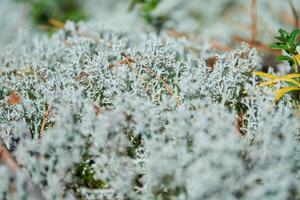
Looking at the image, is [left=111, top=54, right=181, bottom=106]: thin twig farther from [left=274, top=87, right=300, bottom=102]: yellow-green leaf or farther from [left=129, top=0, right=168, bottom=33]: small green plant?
[left=129, top=0, right=168, bottom=33]: small green plant

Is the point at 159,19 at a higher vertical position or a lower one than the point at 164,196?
higher

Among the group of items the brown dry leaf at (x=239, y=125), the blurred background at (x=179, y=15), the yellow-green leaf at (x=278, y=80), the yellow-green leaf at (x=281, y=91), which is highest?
the blurred background at (x=179, y=15)

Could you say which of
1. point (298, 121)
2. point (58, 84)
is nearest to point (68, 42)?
point (58, 84)

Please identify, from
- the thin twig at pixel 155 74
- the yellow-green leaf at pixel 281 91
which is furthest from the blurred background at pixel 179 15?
the yellow-green leaf at pixel 281 91

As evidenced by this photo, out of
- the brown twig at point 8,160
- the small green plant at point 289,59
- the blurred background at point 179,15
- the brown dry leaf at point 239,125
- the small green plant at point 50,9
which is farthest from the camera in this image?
the small green plant at point 50,9

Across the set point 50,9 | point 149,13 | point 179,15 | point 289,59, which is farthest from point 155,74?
point 50,9

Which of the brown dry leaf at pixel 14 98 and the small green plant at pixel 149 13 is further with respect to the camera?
the small green plant at pixel 149 13

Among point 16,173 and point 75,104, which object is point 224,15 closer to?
point 75,104

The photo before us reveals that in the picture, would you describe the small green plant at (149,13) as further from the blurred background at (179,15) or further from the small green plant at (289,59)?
the small green plant at (289,59)
